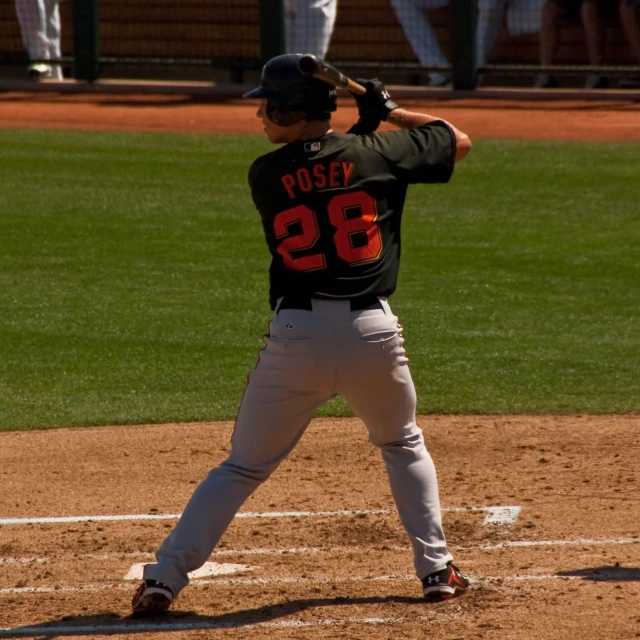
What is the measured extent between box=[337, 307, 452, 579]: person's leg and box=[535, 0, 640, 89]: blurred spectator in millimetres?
11429

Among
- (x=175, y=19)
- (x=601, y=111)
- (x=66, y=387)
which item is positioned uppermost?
(x=175, y=19)

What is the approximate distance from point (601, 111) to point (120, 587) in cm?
1116

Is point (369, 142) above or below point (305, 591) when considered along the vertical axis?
above

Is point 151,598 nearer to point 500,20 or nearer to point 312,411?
point 312,411

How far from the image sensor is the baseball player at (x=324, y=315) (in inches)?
137

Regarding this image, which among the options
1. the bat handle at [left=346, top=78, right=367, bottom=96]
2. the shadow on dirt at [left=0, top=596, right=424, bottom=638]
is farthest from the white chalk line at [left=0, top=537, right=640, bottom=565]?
the bat handle at [left=346, top=78, right=367, bottom=96]

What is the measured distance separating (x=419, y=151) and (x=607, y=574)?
5.27 ft

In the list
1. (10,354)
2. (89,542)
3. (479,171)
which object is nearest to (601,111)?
(479,171)

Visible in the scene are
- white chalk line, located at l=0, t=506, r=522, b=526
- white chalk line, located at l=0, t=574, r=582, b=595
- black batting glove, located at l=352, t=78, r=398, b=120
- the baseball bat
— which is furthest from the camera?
white chalk line, located at l=0, t=506, r=522, b=526

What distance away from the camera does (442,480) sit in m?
5.14

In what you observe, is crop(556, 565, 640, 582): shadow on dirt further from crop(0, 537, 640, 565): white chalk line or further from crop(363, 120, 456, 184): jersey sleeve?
crop(363, 120, 456, 184): jersey sleeve

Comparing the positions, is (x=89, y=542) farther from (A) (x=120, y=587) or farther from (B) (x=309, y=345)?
(B) (x=309, y=345)

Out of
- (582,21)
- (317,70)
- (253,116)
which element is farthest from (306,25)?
(317,70)

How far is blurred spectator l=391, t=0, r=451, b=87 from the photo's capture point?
1489 cm
